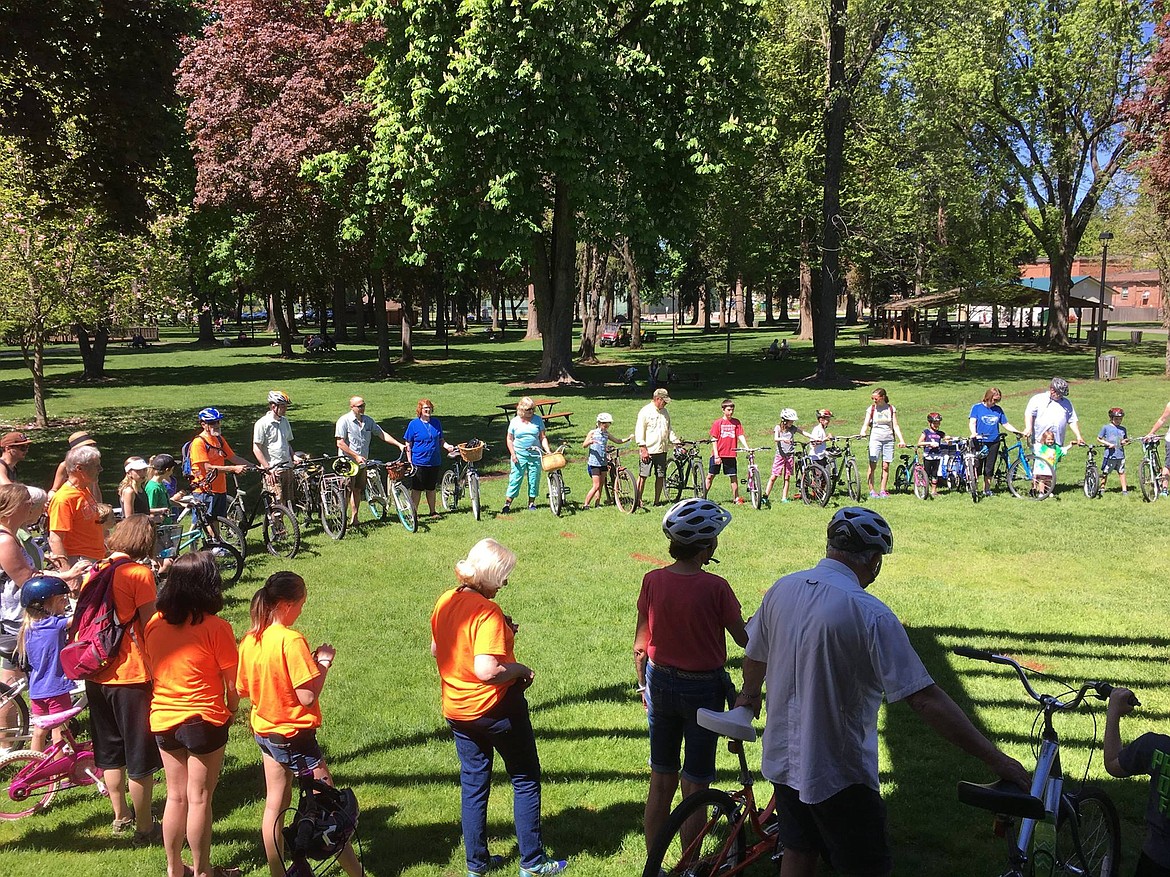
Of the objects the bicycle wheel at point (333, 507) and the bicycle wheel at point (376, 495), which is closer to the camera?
the bicycle wheel at point (333, 507)

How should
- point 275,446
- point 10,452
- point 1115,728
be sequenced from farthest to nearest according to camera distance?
point 275,446
point 10,452
point 1115,728

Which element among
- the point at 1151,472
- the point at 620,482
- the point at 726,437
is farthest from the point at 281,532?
the point at 1151,472

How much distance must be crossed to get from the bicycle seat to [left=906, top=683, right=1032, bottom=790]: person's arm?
0.15 feet

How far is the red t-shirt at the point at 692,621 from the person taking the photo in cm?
440

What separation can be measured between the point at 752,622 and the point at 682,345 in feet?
180

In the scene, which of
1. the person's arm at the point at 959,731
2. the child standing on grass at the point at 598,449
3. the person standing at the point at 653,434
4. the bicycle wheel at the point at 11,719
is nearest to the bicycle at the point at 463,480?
the child standing on grass at the point at 598,449

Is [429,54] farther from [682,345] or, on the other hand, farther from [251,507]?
[682,345]

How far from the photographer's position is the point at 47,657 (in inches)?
219

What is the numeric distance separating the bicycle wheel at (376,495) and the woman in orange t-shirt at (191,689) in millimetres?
8667

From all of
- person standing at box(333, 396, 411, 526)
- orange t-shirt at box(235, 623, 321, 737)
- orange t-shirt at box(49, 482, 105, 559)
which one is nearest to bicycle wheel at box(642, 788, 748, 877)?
orange t-shirt at box(235, 623, 321, 737)

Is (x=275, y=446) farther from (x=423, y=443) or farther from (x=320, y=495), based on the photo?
(x=423, y=443)

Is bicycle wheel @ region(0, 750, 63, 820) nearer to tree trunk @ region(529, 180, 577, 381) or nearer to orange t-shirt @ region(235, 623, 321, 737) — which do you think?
orange t-shirt @ region(235, 623, 321, 737)

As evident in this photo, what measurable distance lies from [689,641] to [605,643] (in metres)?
4.08

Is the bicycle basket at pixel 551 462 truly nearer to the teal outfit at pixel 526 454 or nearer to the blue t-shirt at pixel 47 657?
the teal outfit at pixel 526 454
